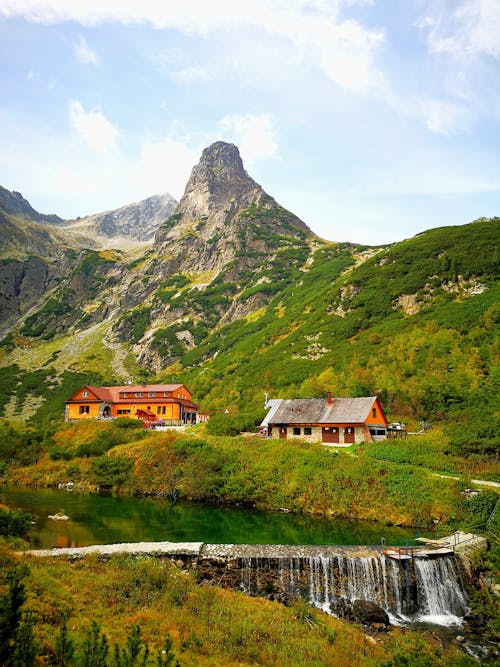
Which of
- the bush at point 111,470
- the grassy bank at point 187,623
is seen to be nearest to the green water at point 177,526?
the bush at point 111,470

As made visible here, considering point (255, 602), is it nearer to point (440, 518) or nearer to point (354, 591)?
point (354, 591)

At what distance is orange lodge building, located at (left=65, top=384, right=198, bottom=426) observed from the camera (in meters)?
81.4

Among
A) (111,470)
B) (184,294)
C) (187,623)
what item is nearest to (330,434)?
(111,470)

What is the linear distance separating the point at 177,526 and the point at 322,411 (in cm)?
2645

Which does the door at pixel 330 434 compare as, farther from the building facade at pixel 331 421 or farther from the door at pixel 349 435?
the door at pixel 349 435

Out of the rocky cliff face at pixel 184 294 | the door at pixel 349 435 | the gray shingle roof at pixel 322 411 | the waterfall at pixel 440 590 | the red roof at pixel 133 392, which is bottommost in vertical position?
the waterfall at pixel 440 590

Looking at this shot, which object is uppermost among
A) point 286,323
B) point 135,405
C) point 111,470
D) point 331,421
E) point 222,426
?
point 286,323

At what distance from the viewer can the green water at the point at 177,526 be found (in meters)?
29.6

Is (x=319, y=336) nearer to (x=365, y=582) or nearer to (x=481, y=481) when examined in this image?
(x=481, y=481)

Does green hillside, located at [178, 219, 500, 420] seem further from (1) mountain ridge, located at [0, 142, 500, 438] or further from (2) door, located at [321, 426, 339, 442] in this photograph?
(2) door, located at [321, 426, 339, 442]

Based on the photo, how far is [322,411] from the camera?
179ft

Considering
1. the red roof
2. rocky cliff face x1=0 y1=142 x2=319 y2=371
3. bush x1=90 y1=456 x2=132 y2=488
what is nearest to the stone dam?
bush x1=90 y1=456 x2=132 y2=488

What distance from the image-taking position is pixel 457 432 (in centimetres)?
4372

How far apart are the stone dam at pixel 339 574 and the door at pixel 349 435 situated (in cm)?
2744
